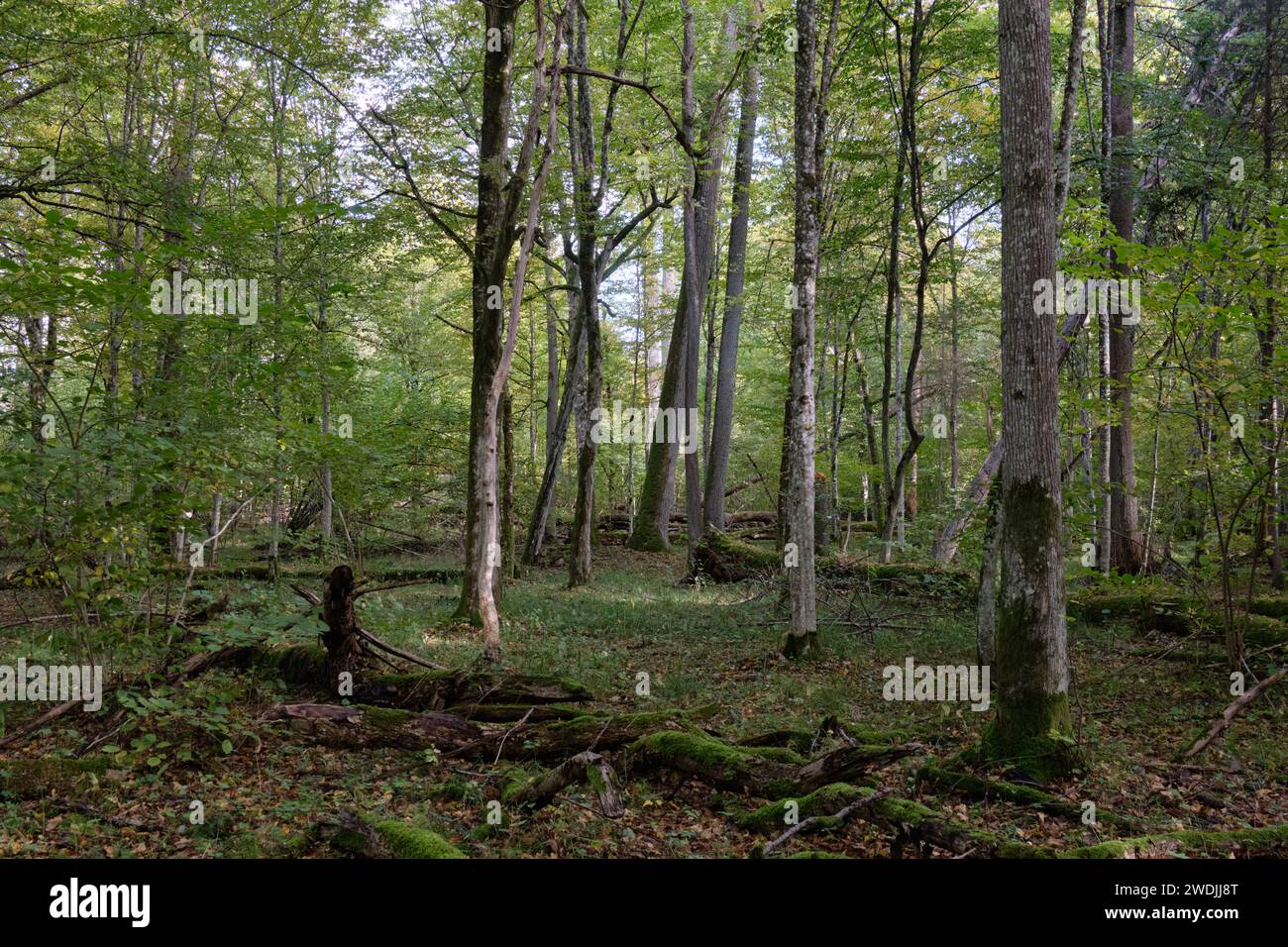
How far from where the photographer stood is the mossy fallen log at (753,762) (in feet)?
15.8

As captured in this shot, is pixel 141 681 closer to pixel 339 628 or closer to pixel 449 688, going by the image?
pixel 339 628

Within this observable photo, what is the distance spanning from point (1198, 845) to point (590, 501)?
37.3 ft

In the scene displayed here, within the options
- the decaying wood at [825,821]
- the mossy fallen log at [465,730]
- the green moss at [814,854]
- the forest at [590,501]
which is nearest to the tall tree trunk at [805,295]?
the forest at [590,501]

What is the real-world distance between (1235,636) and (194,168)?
723 inches

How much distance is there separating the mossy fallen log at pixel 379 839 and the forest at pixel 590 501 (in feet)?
0.10

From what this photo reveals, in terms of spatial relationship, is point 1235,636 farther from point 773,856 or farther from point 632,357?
point 632,357

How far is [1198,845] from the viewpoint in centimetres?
404

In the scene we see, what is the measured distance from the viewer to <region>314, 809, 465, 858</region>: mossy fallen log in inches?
154

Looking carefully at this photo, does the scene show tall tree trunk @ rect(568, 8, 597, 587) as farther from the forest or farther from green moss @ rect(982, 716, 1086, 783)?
green moss @ rect(982, 716, 1086, 783)

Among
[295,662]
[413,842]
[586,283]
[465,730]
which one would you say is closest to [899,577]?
[586,283]

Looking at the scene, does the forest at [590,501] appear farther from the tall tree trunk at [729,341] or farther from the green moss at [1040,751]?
the tall tree trunk at [729,341]

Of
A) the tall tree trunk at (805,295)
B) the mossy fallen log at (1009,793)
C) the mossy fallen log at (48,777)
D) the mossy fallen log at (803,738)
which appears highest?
the tall tree trunk at (805,295)

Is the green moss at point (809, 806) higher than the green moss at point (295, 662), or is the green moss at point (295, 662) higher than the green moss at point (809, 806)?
the green moss at point (295, 662)

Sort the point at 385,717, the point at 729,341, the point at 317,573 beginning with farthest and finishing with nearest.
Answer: the point at 729,341 < the point at 317,573 < the point at 385,717
